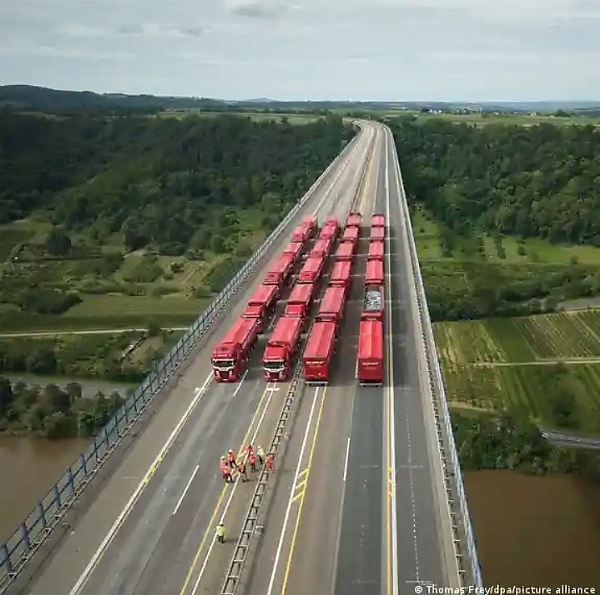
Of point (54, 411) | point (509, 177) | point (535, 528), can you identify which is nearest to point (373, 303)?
point (535, 528)

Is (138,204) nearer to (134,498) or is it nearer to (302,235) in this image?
(302,235)

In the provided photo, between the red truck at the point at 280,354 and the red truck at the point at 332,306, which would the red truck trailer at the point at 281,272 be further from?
the red truck at the point at 280,354

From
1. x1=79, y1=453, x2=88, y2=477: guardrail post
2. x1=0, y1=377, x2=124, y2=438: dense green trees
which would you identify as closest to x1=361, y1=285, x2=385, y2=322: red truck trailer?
x1=79, y1=453, x2=88, y2=477: guardrail post

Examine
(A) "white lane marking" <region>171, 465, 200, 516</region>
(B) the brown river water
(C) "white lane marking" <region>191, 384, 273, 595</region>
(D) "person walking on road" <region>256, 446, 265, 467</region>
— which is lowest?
(B) the brown river water

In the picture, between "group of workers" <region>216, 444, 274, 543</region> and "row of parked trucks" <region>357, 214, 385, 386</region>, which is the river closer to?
"row of parked trucks" <region>357, 214, 385, 386</region>

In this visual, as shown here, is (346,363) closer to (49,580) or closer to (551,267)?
(49,580)
